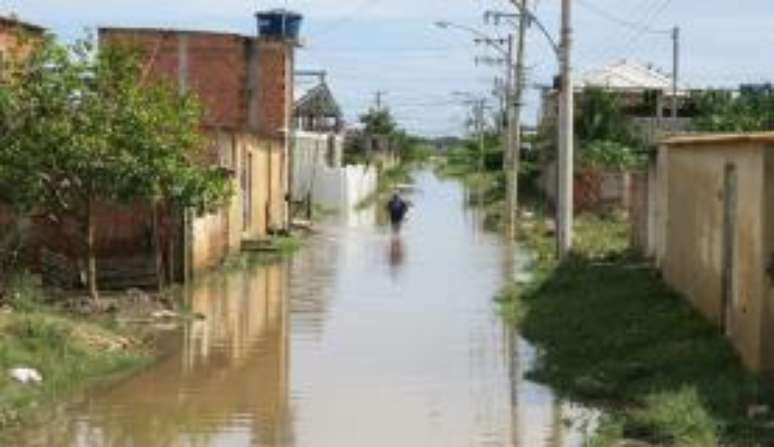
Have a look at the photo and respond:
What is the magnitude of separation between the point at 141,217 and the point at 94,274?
278cm

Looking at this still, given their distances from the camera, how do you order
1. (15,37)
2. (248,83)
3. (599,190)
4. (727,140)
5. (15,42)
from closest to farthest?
(727,140) < (15,37) < (15,42) < (248,83) < (599,190)

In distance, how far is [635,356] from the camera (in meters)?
17.8

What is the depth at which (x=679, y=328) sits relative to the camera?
749 inches

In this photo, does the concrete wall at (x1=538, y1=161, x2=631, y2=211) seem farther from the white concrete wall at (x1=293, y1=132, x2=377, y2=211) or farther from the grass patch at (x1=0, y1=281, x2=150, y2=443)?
the grass patch at (x1=0, y1=281, x2=150, y2=443)

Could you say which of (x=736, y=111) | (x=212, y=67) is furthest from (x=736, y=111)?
(x=212, y=67)

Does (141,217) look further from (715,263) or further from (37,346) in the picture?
(715,263)

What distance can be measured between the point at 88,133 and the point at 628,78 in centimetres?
6039

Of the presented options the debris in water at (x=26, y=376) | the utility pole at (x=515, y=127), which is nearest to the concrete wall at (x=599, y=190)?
the utility pole at (x=515, y=127)

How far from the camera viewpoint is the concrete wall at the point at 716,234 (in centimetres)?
1554

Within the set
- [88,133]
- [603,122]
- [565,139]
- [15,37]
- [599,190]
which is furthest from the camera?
[603,122]

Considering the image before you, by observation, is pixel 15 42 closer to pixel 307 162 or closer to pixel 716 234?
pixel 716 234

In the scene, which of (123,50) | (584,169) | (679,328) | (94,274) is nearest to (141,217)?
(94,274)

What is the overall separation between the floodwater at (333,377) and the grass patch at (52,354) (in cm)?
34

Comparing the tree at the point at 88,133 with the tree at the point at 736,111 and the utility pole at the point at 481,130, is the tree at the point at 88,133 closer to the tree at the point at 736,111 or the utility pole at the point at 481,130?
the tree at the point at 736,111
